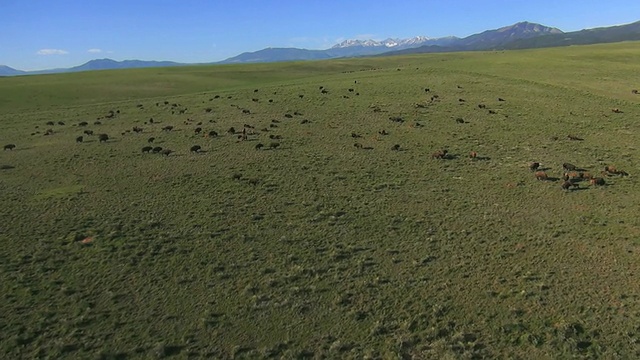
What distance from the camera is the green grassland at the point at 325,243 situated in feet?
45.6

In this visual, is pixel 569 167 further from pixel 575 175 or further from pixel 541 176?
pixel 541 176

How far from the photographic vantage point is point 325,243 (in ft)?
65.5

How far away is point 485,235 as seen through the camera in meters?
20.2

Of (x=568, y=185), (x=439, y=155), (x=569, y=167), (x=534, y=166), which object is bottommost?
(x=568, y=185)

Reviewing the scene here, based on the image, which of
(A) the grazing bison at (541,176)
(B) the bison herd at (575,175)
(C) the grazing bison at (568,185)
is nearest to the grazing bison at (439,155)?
(B) the bison herd at (575,175)

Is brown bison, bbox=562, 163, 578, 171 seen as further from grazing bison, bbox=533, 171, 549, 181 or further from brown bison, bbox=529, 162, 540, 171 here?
grazing bison, bbox=533, 171, 549, 181

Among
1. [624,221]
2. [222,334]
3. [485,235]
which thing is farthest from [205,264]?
[624,221]

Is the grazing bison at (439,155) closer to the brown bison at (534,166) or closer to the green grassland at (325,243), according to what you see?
the green grassland at (325,243)

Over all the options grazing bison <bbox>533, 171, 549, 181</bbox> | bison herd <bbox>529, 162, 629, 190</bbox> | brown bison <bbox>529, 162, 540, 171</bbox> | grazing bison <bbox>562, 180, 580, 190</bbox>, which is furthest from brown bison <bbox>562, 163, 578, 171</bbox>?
grazing bison <bbox>562, 180, 580, 190</bbox>

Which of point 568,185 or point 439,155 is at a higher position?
point 439,155

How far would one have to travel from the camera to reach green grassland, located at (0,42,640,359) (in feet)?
45.6

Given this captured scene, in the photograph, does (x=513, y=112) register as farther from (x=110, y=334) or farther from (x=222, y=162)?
(x=110, y=334)

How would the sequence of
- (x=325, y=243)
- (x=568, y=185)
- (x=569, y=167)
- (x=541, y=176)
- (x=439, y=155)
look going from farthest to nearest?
(x=439, y=155) → (x=569, y=167) → (x=541, y=176) → (x=568, y=185) → (x=325, y=243)

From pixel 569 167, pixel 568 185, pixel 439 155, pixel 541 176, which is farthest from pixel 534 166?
pixel 439 155
